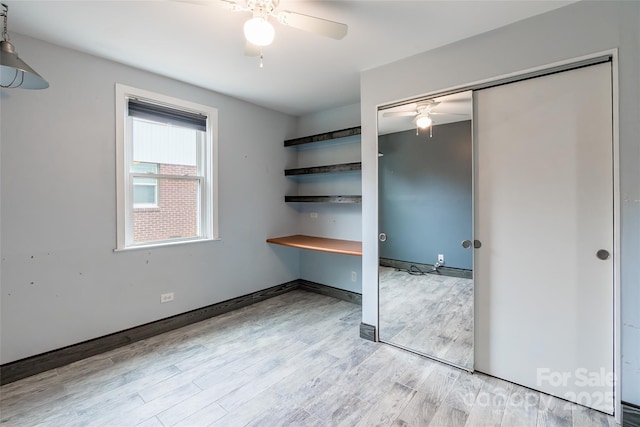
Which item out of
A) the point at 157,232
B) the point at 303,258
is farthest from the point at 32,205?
the point at 303,258

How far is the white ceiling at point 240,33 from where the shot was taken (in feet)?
Result: 5.78

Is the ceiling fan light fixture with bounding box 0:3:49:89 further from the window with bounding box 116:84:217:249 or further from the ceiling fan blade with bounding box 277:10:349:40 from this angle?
the ceiling fan blade with bounding box 277:10:349:40

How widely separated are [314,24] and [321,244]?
232 centimetres

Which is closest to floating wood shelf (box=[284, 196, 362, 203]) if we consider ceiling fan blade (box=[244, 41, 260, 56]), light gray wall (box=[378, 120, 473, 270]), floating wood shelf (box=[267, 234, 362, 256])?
floating wood shelf (box=[267, 234, 362, 256])

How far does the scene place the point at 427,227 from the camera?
2.50 m

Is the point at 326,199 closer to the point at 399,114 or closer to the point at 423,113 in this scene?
the point at 399,114

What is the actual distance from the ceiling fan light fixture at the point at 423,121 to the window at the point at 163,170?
215 centimetres

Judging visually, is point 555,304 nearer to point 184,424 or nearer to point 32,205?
point 184,424

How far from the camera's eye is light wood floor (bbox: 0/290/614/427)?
1688mm

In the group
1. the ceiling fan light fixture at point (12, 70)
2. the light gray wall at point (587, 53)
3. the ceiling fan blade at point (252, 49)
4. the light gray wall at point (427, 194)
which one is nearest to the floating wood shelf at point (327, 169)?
the light gray wall at point (427, 194)

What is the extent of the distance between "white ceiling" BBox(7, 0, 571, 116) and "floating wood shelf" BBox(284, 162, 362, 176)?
90 cm

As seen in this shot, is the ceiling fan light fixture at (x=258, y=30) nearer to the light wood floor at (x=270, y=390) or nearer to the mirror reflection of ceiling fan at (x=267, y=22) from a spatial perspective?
the mirror reflection of ceiling fan at (x=267, y=22)

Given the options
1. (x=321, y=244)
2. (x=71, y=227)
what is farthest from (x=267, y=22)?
(x=321, y=244)

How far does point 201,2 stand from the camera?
1405 mm
